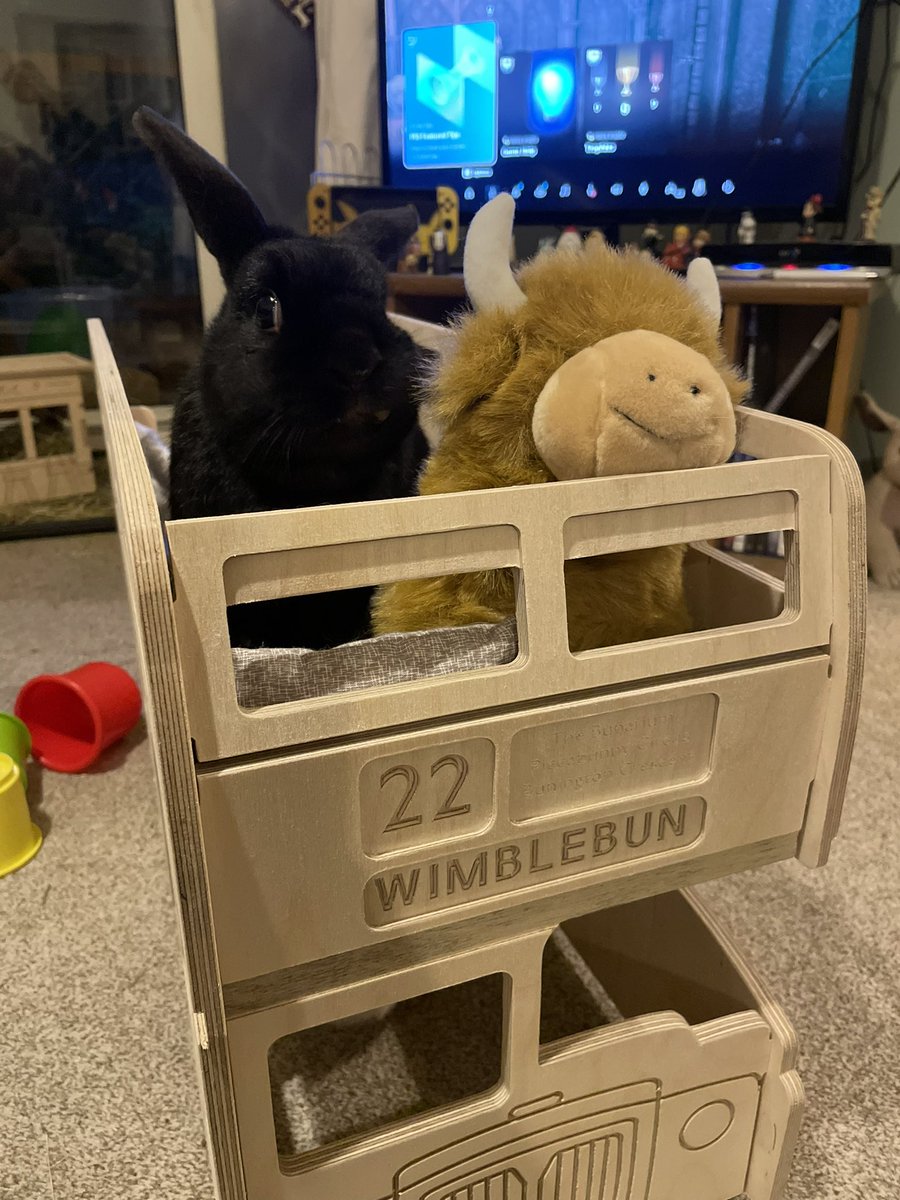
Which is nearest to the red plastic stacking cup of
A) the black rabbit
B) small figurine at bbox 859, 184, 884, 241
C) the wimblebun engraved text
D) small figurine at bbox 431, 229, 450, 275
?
the black rabbit

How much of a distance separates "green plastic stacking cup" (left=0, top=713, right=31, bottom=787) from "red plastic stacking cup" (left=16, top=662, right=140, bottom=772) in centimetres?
6

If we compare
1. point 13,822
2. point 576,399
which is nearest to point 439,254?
point 13,822

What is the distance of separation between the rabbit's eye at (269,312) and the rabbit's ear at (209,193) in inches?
2.8

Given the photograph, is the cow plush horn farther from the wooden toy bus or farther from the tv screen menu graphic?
A: the tv screen menu graphic

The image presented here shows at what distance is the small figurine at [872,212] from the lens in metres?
1.82

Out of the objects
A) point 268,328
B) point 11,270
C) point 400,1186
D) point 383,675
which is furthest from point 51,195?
point 400,1186

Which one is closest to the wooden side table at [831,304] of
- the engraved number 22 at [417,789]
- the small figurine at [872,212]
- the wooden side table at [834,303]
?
the wooden side table at [834,303]

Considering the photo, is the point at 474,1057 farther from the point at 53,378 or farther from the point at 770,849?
the point at 53,378

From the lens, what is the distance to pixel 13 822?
42.4 inches

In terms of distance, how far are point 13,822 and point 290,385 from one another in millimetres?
713

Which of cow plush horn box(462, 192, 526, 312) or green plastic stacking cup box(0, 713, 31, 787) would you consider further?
green plastic stacking cup box(0, 713, 31, 787)

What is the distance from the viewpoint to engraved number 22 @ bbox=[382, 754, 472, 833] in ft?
1.69

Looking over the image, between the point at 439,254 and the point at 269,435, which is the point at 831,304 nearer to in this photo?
the point at 439,254

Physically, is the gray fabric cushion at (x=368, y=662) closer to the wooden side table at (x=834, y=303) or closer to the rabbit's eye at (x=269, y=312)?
the rabbit's eye at (x=269, y=312)
